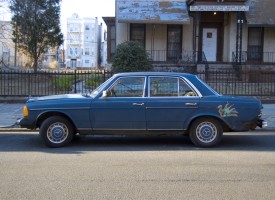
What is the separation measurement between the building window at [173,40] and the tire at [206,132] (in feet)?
57.0

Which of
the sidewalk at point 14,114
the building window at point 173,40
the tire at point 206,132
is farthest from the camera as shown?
the building window at point 173,40

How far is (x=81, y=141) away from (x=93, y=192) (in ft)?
13.7

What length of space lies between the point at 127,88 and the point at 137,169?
2.45 metres

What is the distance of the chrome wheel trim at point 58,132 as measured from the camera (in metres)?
8.91

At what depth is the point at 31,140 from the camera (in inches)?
389

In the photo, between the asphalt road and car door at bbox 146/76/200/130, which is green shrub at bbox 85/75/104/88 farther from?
car door at bbox 146/76/200/130

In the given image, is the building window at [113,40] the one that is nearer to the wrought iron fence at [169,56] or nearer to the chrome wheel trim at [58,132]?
the wrought iron fence at [169,56]

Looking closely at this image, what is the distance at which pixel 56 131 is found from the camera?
892 cm

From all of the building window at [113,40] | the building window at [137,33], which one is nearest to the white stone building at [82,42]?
the building window at [113,40]

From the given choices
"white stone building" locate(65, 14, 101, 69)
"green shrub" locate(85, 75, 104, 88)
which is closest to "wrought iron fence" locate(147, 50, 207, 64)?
"green shrub" locate(85, 75, 104, 88)

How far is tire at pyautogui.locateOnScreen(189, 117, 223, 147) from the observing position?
29.3 feet

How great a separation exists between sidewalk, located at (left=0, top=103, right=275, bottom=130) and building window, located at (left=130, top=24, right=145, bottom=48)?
455 inches

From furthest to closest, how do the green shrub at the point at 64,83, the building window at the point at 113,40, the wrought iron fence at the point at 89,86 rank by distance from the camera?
the building window at the point at 113,40
the green shrub at the point at 64,83
the wrought iron fence at the point at 89,86

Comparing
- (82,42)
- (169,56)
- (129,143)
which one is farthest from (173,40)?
(82,42)
